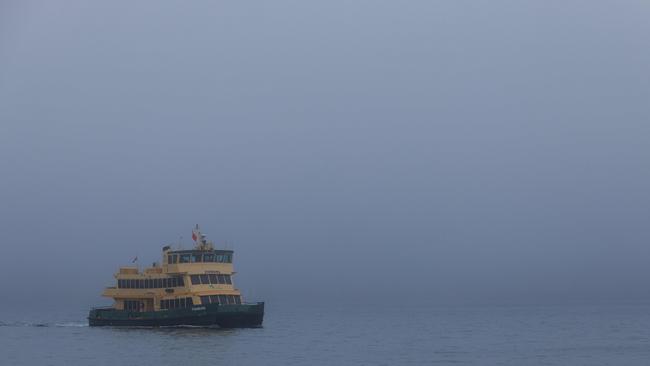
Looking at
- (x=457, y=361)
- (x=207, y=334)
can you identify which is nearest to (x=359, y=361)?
(x=457, y=361)

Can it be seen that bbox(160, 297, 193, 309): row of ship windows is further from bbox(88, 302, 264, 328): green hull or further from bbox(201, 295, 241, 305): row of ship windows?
bbox(201, 295, 241, 305): row of ship windows

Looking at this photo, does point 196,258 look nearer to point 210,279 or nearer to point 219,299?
point 210,279

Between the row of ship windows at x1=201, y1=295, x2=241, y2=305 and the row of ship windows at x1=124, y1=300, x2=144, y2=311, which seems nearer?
the row of ship windows at x1=201, y1=295, x2=241, y2=305

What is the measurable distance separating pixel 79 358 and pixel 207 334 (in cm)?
1246

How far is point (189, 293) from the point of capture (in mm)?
72688

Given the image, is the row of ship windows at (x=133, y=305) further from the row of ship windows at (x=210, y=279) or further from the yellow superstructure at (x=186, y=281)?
the row of ship windows at (x=210, y=279)

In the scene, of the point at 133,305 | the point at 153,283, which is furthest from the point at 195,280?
the point at 133,305

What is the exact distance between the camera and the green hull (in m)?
70.8

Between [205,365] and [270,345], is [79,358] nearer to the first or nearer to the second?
[205,365]

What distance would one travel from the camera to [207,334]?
67.9 m

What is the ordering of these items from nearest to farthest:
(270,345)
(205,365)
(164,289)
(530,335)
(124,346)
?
(205,365) → (124,346) → (270,345) → (164,289) → (530,335)

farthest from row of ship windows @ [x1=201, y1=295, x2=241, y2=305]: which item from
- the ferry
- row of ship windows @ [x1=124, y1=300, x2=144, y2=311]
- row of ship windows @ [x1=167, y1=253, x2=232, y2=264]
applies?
row of ship windows @ [x1=124, y1=300, x2=144, y2=311]

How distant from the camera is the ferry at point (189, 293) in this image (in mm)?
71625

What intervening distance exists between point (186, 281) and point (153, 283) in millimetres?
4126
